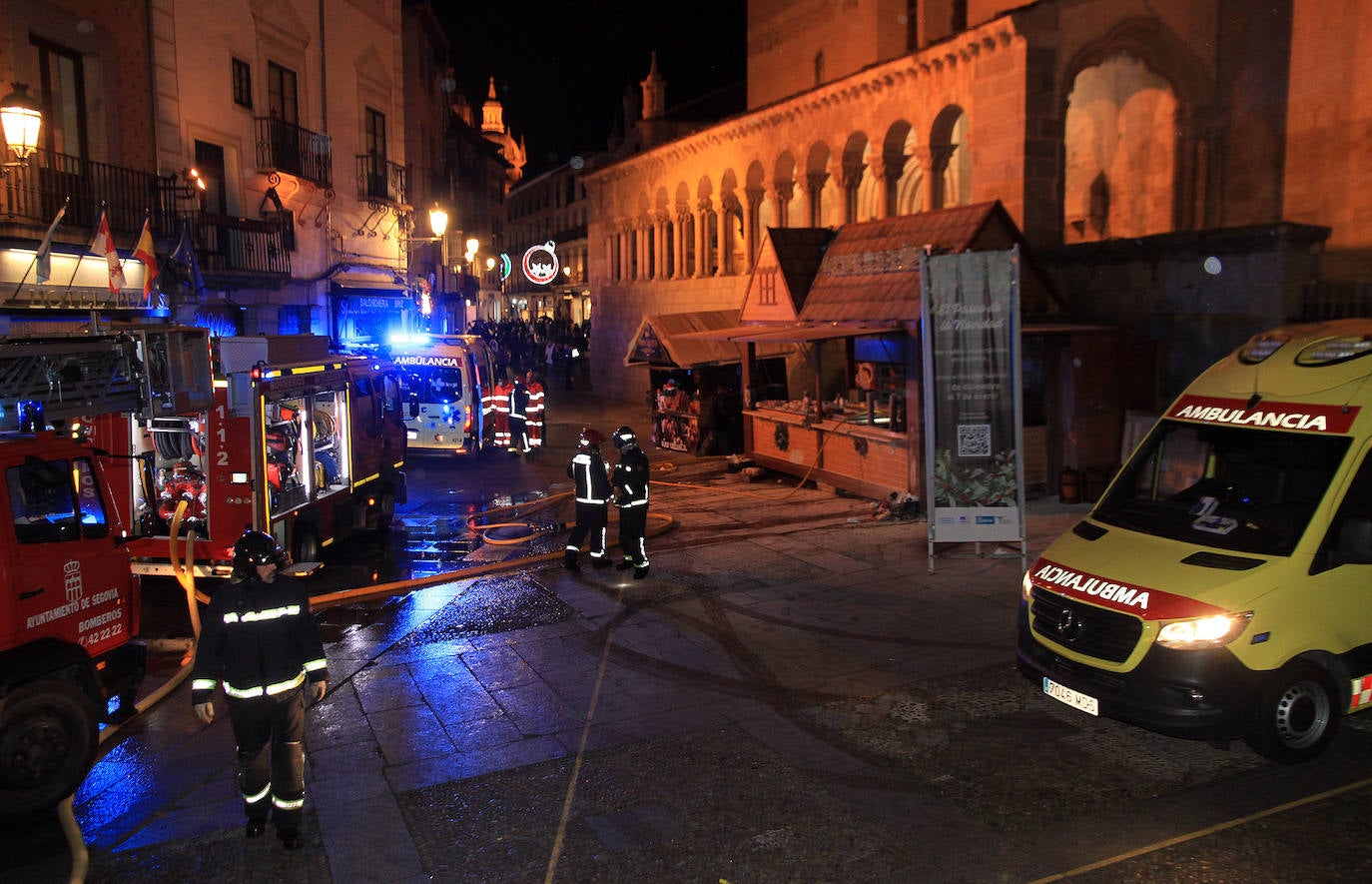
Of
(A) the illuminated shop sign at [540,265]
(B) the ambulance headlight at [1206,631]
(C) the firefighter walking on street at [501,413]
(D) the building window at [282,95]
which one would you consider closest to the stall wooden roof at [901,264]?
(C) the firefighter walking on street at [501,413]

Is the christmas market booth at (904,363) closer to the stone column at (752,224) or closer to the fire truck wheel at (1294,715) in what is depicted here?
the fire truck wheel at (1294,715)

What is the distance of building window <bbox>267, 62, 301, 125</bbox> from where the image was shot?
22297mm

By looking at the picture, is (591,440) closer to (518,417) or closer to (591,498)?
(591,498)

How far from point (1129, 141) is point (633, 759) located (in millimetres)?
19494

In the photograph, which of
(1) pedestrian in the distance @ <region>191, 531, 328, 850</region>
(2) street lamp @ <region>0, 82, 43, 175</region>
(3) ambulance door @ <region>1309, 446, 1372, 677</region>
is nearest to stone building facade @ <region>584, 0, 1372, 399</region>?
→ (3) ambulance door @ <region>1309, 446, 1372, 677</region>

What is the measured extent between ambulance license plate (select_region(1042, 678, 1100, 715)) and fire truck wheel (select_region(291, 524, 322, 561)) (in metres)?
8.09

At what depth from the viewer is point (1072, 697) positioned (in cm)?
652

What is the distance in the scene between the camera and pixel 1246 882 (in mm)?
4879

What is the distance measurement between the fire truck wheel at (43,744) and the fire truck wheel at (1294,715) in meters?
7.21

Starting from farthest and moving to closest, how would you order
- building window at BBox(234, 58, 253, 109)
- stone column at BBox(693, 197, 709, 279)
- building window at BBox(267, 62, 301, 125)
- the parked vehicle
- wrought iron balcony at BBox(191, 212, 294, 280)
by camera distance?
stone column at BBox(693, 197, 709, 279) → building window at BBox(267, 62, 301, 125) → building window at BBox(234, 58, 253, 109) → the parked vehicle → wrought iron balcony at BBox(191, 212, 294, 280)

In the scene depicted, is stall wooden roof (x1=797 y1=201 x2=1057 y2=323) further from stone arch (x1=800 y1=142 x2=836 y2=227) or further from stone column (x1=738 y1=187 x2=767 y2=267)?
stone column (x1=738 y1=187 x2=767 y2=267)

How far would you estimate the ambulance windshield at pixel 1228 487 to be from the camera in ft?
21.4

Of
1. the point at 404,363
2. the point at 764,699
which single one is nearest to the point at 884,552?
the point at 764,699

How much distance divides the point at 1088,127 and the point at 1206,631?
62.4ft
